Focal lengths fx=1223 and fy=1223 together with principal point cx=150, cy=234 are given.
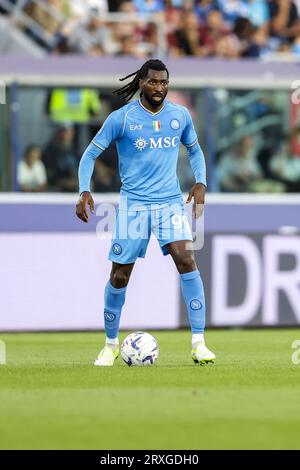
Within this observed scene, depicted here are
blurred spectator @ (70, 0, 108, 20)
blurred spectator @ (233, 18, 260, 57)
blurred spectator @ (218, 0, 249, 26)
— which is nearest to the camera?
blurred spectator @ (233, 18, 260, 57)

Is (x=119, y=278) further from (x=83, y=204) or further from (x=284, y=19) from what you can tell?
(x=284, y=19)

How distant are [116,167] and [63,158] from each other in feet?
2.54

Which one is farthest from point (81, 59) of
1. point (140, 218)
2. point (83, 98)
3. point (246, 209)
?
point (140, 218)

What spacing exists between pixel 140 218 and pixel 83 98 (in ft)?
25.1

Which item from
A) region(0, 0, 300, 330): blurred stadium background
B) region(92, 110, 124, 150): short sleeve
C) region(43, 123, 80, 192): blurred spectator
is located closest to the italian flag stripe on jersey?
region(92, 110, 124, 150): short sleeve

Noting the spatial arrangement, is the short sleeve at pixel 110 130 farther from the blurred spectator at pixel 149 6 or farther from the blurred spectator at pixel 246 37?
the blurred spectator at pixel 149 6

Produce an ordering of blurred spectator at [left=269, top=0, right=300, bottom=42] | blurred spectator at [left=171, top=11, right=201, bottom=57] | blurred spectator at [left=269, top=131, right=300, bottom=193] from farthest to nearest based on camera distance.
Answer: blurred spectator at [left=269, top=0, right=300, bottom=42] < blurred spectator at [left=171, top=11, right=201, bottom=57] < blurred spectator at [left=269, top=131, right=300, bottom=193]

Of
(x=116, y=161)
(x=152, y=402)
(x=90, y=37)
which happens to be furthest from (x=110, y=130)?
(x=90, y=37)

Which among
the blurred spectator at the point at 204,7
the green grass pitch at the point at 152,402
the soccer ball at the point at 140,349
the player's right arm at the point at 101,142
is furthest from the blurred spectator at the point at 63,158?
the soccer ball at the point at 140,349

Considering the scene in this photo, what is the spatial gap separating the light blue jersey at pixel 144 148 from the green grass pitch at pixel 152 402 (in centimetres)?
152

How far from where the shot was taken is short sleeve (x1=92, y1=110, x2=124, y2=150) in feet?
34.0

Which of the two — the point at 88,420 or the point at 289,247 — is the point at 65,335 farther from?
the point at 88,420

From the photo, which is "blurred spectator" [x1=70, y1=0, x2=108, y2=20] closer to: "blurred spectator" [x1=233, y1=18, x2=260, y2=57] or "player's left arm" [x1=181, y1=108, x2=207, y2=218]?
"blurred spectator" [x1=233, y1=18, x2=260, y2=57]

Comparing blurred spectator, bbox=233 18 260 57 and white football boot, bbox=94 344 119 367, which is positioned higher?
blurred spectator, bbox=233 18 260 57
